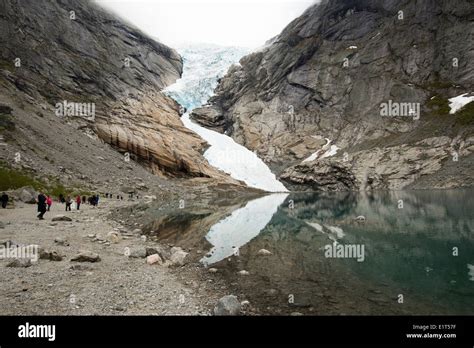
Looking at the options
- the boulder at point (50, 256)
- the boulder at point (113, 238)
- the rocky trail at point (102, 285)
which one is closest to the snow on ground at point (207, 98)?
the boulder at point (113, 238)

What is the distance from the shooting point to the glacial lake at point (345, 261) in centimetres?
1111

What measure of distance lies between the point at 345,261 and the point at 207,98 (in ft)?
411

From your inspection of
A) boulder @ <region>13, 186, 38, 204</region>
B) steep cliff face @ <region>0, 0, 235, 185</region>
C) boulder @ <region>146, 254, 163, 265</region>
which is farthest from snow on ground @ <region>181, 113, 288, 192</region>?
boulder @ <region>146, 254, 163, 265</region>

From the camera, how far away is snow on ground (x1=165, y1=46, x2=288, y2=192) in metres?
93.9

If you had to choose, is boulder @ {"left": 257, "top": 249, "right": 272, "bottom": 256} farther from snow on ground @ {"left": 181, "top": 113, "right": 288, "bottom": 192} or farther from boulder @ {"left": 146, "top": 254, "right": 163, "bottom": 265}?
snow on ground @ {"left": 181, "top": 113, "right": 288, "bottom": 192}

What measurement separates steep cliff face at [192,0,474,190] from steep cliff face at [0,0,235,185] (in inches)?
963

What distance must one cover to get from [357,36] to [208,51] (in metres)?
76.9

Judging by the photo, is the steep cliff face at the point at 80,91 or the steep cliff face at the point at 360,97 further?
the steep cliff face at the point at 360,97

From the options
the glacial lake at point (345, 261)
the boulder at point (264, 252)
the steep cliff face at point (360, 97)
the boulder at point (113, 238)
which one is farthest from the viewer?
the steep cliff face at point (360, 97)

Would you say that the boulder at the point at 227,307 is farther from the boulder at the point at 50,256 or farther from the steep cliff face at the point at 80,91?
the steep cliff face at the point at 80,91

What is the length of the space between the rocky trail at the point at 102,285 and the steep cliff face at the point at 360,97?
65.3 meters

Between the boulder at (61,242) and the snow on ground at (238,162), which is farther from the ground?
the snow on ground at (238,162)

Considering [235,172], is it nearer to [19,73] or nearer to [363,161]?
[363,161]
